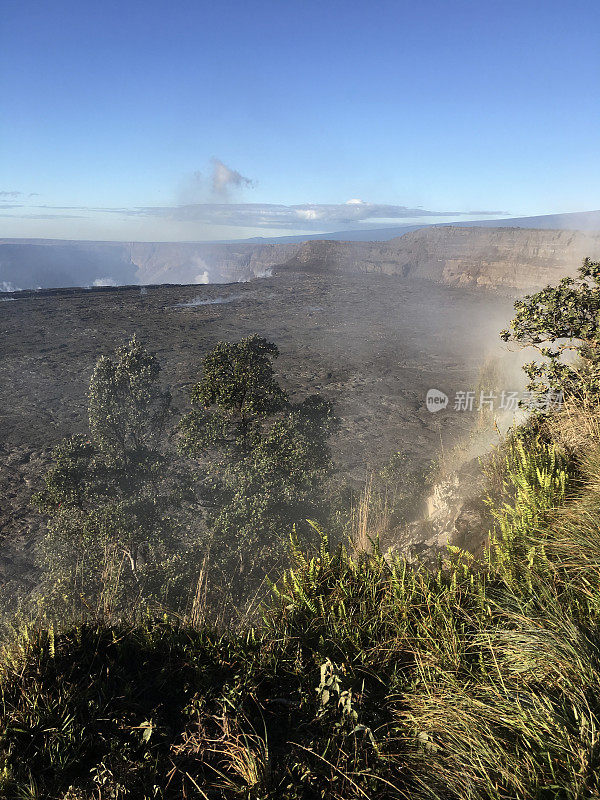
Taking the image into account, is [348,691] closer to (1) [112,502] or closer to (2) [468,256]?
(1) [112,502]

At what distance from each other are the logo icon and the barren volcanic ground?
76cm

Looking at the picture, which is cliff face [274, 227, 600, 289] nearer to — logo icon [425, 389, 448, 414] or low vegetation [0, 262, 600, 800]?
logo icon [425, 389, 448, 414]

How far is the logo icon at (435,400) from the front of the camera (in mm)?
29297

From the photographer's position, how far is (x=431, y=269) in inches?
3708

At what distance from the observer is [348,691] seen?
219 centimetres

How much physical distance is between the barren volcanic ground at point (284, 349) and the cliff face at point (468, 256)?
8549 mm

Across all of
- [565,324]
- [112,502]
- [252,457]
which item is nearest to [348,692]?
[565,324]

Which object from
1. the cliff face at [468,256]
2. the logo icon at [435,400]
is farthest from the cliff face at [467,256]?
the logo icon at [435,400]

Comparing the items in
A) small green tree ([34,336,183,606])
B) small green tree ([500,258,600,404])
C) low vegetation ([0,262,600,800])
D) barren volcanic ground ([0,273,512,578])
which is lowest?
barren volcanic ground ([0,273,512,578])

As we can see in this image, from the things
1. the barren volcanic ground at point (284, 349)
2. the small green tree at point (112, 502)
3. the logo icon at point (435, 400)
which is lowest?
the logo icon at point (435, 400)

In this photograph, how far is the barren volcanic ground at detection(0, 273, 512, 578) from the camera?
2366 centimetres

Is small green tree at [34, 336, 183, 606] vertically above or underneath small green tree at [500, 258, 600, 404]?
underneath

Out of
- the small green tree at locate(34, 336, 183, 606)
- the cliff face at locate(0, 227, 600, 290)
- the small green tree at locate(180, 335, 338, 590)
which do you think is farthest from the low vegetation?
the cliff face at locate(0, 227, 600, 290)

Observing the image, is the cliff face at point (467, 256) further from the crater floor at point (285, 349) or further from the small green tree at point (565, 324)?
the small green tree at point (565, 324)
